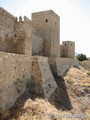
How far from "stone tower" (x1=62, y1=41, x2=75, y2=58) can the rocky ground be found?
22.0 ft

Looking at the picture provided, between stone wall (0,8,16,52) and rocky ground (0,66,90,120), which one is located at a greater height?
stone wall (0,8,16,52)

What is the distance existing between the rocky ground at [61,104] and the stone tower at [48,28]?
3.68 meters

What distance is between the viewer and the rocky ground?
9.40 m

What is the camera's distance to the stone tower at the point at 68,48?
27703mm

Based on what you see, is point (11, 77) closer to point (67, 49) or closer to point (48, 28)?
point (48, 28)

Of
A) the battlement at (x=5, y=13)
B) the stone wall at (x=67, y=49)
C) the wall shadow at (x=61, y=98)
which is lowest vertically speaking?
the wall shadow at (x=61, y=98)

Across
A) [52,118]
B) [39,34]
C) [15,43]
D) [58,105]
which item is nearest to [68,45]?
[39,34]

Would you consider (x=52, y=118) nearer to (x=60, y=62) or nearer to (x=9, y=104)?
(x=9, y=104)

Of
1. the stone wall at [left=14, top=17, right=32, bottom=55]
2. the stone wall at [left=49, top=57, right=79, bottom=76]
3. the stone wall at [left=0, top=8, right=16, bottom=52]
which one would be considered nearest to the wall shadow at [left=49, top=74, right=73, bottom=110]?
the stone wall at [left=49, top=57, right=79, bottom=76]

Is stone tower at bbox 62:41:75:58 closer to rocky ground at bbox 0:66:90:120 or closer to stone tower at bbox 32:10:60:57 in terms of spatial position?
stone tower at bbox 32:10:60:57

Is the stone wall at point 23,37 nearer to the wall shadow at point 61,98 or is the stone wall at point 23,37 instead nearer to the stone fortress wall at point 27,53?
the stone fortress wall at point 27,53

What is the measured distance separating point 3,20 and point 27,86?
6067 mm

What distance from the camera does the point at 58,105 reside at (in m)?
12.7

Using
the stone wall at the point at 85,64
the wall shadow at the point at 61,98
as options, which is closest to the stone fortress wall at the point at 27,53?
the wall shadow at the point at 61,98
